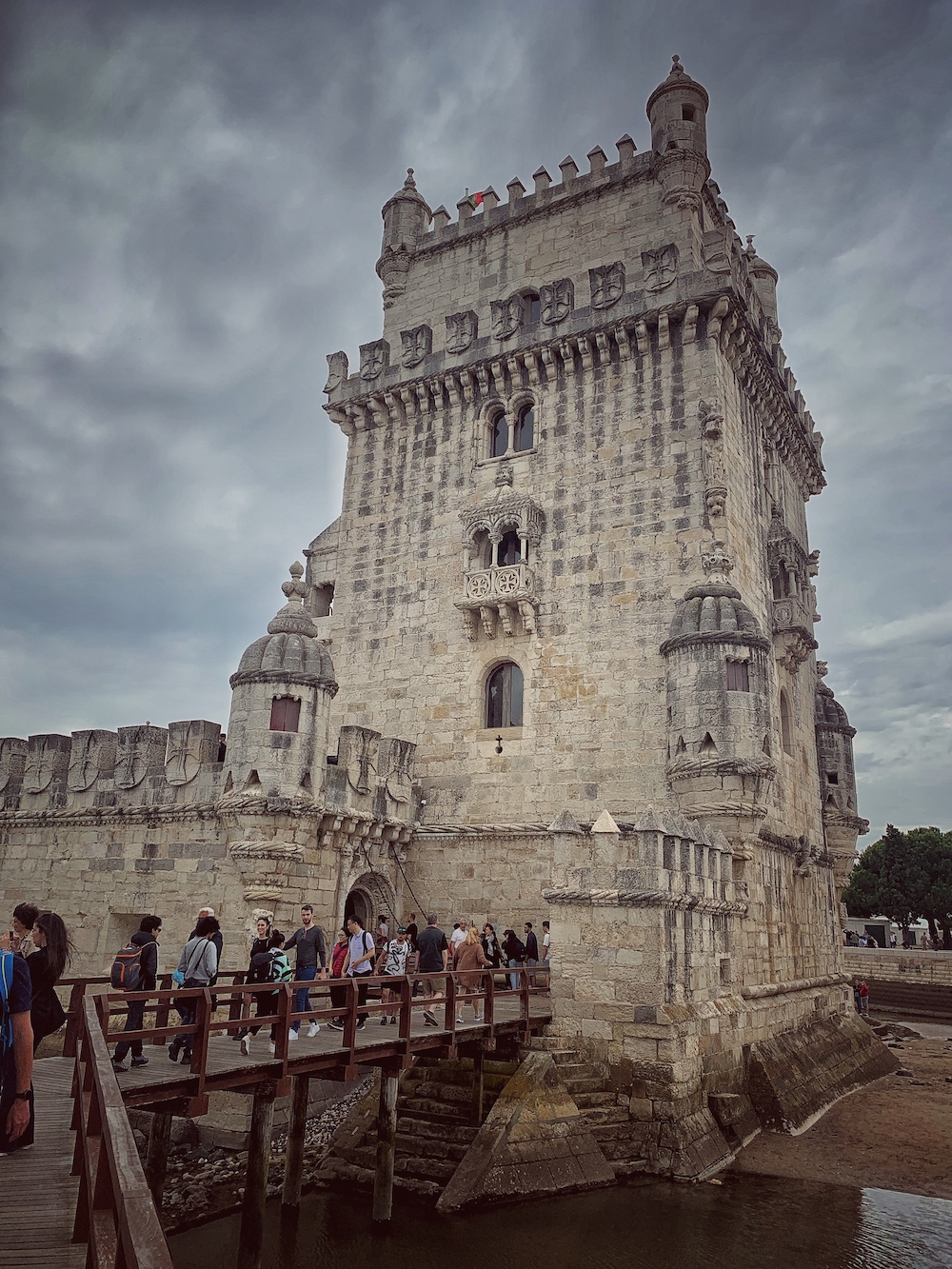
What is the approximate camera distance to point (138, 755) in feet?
68.4

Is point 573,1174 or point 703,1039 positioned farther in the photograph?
point 703,1039

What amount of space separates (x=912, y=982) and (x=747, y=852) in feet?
101

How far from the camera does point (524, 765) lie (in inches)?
827

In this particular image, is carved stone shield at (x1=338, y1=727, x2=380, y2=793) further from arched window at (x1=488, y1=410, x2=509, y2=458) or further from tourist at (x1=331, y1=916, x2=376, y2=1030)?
arched window at (x1=488, y1=410, x2=509, y2=458)

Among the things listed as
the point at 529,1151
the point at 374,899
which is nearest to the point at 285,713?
the point at 374,899

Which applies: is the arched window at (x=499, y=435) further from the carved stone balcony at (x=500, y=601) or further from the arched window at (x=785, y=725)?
the arched window at (x=785, y=725)

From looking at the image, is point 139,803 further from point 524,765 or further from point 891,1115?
point 891,1115

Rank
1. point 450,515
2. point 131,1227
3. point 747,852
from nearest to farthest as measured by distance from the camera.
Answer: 1. point 131,1227
2. point 747,852
3. point 450,515

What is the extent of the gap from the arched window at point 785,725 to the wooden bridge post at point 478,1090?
11.3 meters

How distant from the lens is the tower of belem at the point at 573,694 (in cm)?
1620

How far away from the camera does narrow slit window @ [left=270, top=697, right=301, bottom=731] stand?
723 inches

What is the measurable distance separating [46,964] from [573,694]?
14.9 metres

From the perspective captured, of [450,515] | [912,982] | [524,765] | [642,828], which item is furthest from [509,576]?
[912,982]

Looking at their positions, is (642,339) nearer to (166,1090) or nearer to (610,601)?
(610,601)
